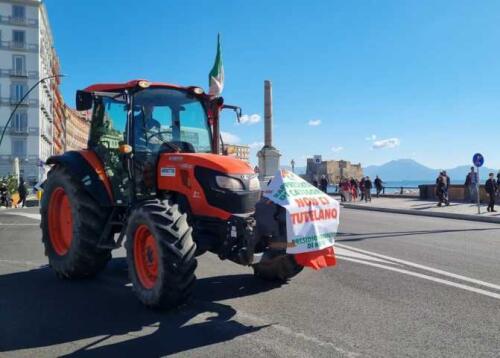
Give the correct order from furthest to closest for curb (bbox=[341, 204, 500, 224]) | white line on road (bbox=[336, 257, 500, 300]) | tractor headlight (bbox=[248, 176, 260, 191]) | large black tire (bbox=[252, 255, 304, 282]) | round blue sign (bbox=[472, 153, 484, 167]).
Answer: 1. round blue sign (bbox=[472, 153, 484, 167])
2. curb (bbox=[341, 204, 500, 224])
3. large black tire (bbox=[252, 255, 304, 282])
4. white line on road (bbox=[336, 257, 500, 300])
5. tractor headlight (bbox=[248, 176, 260, 191])

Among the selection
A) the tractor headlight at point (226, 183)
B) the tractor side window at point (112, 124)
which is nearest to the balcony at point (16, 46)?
the tractor side window at point (112, 124)

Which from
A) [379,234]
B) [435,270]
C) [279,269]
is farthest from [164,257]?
[379,234]

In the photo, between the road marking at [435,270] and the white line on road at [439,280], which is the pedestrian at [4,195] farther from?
the white line on road at [439,280]

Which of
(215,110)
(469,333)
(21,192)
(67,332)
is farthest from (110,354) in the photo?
(21,192)

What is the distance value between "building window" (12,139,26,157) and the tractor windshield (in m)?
56.0

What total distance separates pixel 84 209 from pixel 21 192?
2294cm

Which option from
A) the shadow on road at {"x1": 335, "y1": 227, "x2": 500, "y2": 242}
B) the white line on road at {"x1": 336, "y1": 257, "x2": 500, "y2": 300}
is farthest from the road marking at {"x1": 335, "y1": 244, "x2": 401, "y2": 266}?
the shadow on road at {"x1": 335, "y1": 227, "x2": 500, "y2": 242}

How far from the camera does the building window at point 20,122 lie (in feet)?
183

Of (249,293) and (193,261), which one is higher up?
(193,261)

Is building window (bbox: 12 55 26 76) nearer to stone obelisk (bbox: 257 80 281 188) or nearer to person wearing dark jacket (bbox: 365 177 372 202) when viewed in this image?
stone obelisk (bbox: 257 80 281 188)

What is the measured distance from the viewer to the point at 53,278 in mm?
6941

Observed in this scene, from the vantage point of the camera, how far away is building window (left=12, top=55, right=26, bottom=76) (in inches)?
2194

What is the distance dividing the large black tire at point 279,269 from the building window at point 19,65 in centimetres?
5804

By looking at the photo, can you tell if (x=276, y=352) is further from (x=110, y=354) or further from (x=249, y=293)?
(x=249, y=293)
